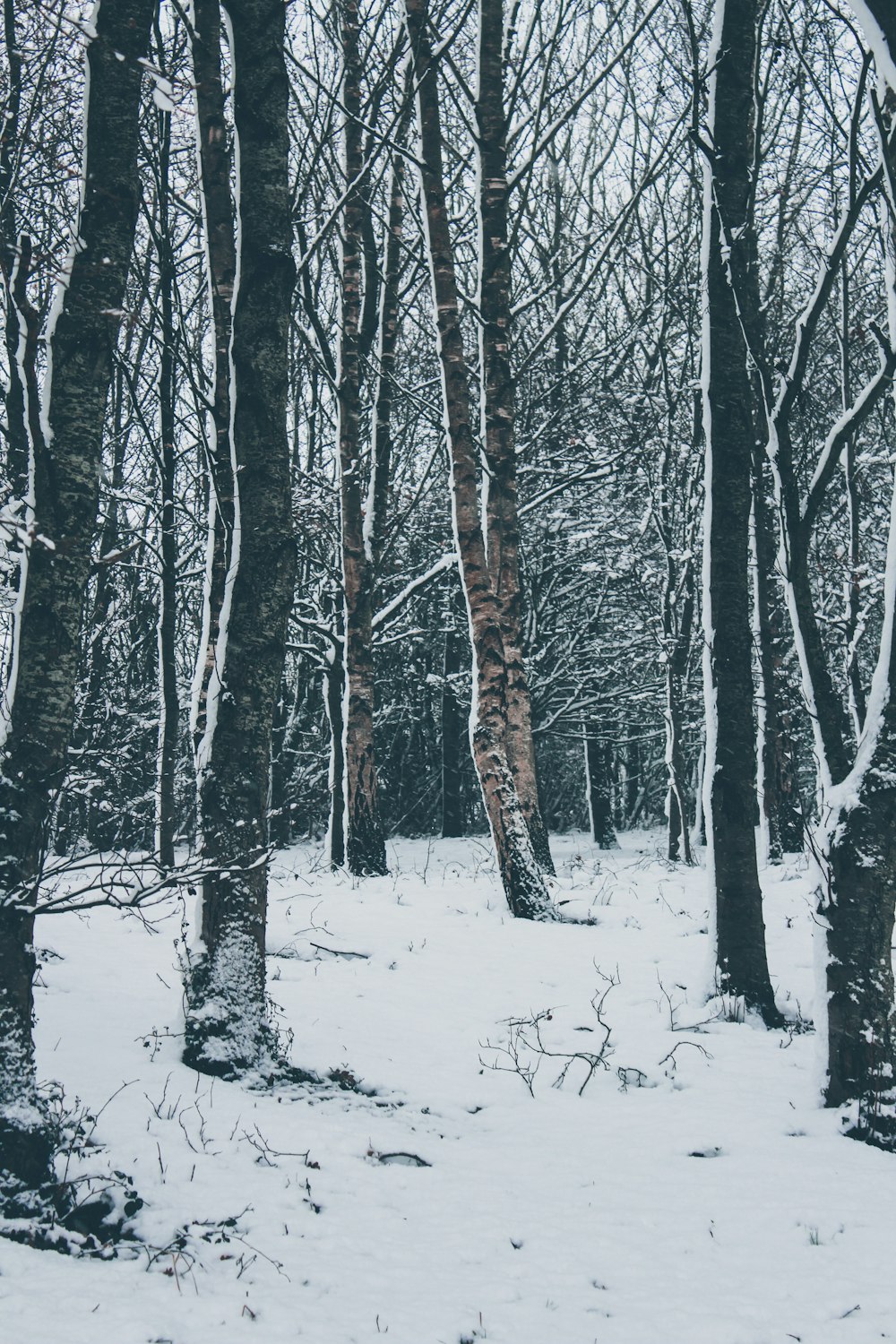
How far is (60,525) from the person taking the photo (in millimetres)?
3092

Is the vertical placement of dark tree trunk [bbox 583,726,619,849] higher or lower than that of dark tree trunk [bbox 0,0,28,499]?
lower

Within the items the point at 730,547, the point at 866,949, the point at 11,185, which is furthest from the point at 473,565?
the point at 866,949

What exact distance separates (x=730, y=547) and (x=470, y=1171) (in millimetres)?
3404

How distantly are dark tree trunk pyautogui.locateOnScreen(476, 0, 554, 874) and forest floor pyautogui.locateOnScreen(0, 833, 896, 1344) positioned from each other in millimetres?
2727

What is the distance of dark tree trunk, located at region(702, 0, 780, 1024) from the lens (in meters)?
4.93

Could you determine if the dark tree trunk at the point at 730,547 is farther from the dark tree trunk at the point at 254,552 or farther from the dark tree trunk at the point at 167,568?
the dark tree trunk at the point at 167,568

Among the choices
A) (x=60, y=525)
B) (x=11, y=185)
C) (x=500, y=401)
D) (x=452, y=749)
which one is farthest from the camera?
(x=452, y=749)

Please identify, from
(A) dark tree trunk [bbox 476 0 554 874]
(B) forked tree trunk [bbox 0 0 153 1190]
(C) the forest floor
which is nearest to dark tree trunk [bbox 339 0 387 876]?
(A) dark tree trunk [bbox 476 0 554 874]

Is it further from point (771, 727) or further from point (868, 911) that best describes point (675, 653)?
point (868, 911)

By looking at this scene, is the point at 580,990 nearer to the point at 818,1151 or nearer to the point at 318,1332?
the point at 818,1151

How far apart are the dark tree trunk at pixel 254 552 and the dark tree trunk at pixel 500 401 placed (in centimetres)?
426

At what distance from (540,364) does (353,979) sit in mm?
13344

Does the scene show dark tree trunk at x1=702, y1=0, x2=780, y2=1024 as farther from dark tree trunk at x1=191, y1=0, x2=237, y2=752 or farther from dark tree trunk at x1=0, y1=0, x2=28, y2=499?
dark tree trunk at x1=0, y1=0, x2=28, y2=499

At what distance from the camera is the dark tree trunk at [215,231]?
18.9 feet
